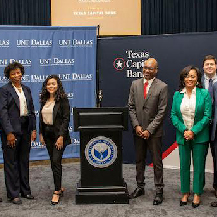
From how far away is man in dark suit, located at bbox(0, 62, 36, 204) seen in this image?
11.6 ft

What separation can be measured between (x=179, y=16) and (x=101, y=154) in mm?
4157

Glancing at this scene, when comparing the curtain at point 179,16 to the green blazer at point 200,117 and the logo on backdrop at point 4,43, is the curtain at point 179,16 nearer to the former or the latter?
the logo on backdrop at point 4,43

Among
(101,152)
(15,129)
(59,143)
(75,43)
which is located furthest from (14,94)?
(75,43)

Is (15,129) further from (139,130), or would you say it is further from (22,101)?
(139,130)

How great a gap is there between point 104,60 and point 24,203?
240 centimetres

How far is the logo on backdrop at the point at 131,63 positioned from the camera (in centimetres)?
499

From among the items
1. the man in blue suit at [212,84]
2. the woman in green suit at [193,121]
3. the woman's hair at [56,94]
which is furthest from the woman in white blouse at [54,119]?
the man in blue suit at [212,84]

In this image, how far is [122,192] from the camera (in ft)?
11.9

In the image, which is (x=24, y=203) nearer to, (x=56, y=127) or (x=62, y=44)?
(x=56, y=127)

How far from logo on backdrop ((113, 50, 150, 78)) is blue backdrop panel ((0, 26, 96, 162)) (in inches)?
14.7

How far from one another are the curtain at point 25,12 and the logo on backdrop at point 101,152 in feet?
11.7

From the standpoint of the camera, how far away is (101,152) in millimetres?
3568

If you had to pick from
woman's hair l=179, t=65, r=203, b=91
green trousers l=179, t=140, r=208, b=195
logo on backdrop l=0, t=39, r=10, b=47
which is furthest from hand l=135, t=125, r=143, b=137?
logo on backdrop l=0, t=39, r=10, b=47

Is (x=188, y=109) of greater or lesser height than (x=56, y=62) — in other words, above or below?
below
